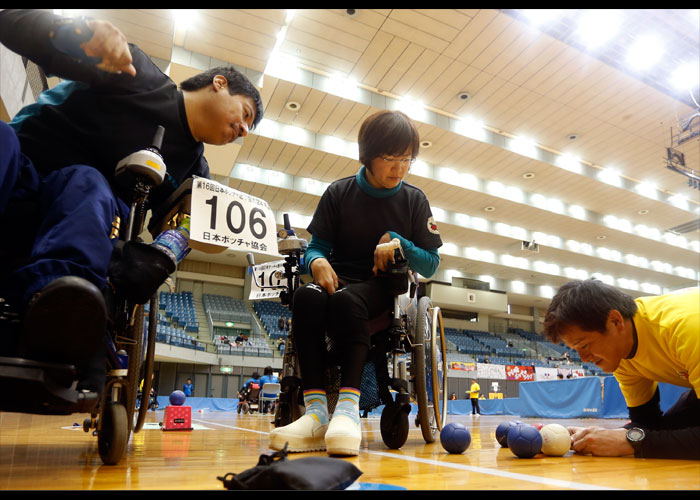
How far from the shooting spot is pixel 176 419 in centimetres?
291

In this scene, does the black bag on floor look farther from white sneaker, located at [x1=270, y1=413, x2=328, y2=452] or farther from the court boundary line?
white sneaker, located at [x1=270, y1=413, x2=328, y2=452]

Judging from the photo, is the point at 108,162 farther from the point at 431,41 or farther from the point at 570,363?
the point at 570,363

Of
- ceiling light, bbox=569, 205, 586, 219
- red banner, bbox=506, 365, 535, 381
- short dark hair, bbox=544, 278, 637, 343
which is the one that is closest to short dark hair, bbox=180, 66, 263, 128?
short dark hair, bbox=544, 278, 637, 343

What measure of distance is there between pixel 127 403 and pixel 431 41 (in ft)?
23.0

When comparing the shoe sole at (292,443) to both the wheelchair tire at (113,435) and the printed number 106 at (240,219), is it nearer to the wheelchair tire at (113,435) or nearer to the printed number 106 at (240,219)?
the wheelchair tire at (113,435)

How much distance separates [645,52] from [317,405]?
26.8 feet

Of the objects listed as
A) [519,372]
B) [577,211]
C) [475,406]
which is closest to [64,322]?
[475,406]

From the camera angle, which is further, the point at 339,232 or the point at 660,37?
the point at 660,37

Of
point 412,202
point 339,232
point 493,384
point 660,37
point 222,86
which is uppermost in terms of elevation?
point 660,37

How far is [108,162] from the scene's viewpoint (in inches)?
46.8

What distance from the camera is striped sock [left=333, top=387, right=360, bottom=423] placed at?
121 centimetres

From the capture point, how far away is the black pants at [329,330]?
1.33m
